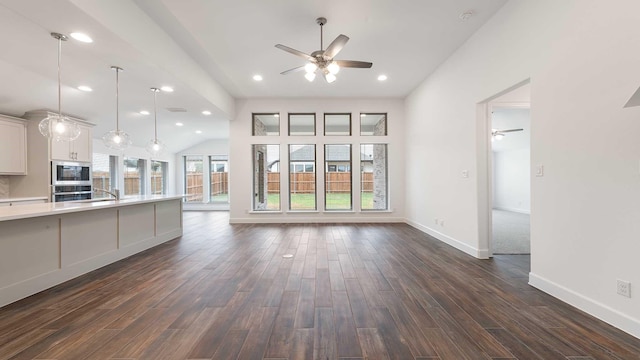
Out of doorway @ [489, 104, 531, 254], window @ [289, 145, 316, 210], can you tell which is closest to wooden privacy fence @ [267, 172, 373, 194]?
window @ [289, 145, 316, 210]

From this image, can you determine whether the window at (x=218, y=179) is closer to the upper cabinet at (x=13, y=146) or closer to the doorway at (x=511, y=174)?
the upper cabinet at (x=13, y=146)

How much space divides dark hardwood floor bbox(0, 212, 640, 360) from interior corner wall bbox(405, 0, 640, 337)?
0.35 meters

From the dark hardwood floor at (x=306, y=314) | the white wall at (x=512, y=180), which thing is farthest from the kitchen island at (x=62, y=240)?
the white wall at (x=512, y=180)

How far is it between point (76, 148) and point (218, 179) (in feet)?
16.3

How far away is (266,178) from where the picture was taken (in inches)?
289

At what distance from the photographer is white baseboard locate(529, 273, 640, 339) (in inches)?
77.8

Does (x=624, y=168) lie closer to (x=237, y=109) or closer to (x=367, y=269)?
(x=367, y=269)

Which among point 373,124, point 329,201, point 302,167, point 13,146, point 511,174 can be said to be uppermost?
point 373,124

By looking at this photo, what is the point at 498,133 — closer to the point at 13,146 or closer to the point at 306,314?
the point at 306,314

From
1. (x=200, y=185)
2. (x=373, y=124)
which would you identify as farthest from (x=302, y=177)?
(x=200, y=185)

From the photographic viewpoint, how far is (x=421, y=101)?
5.91 meters

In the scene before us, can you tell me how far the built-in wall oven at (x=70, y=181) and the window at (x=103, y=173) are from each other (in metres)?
0.80

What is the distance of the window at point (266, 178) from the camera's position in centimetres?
723

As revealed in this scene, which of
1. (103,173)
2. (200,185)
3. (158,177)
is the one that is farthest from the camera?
(200,185)
